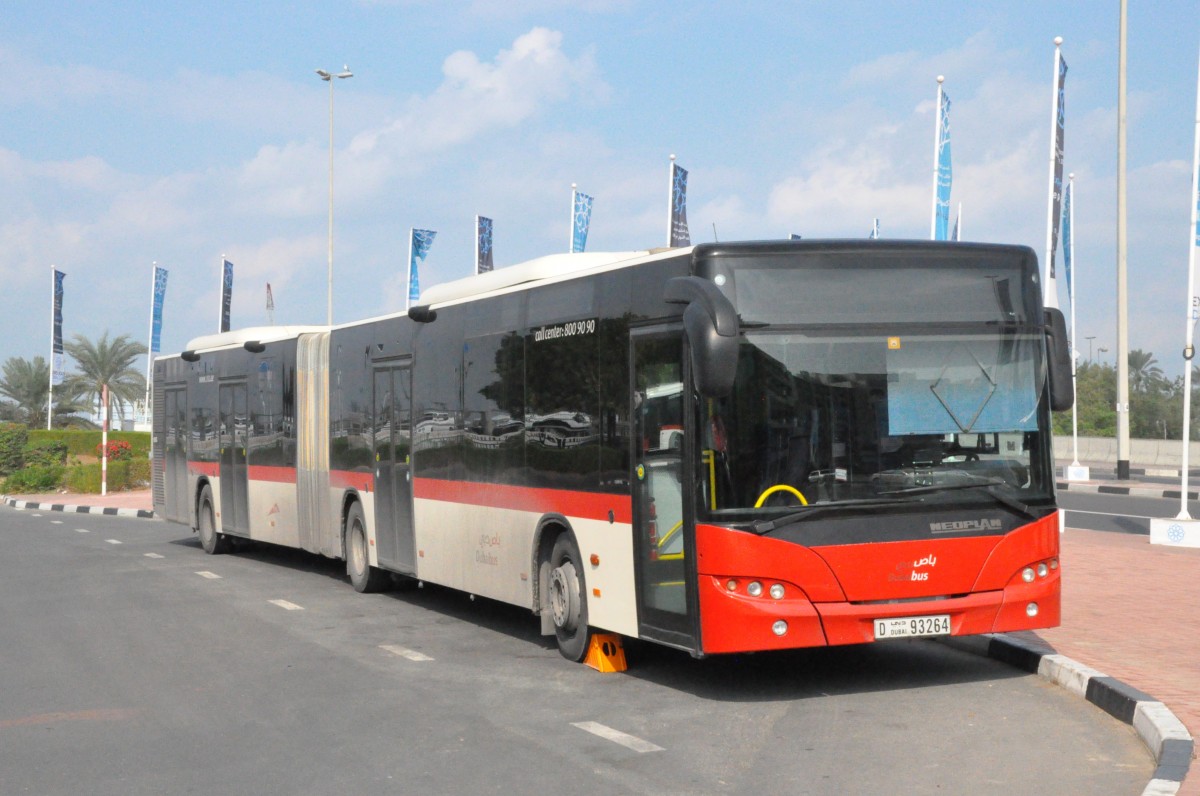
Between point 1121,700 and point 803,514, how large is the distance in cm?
213

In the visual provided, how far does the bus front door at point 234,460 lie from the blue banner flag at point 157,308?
3290 centimetres

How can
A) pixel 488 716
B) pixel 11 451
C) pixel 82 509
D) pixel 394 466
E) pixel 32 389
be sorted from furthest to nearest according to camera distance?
pixel 32 389 < pixel 11 451 < pixel 82 509 < pixel 394 466 < pixel 488 716

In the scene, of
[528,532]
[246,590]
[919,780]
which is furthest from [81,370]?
[919,780]

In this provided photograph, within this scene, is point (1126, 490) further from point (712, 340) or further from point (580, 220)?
point (712, 340)

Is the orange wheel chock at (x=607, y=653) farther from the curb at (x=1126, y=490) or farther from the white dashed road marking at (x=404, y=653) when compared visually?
the curb at (x=1126, y=490)

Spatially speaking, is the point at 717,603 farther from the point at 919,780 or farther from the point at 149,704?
the point at 149,704

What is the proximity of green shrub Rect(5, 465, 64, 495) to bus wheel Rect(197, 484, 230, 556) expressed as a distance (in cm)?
2357

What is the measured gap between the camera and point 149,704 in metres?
9.33

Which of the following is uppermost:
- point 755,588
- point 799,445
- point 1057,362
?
point 1057,362

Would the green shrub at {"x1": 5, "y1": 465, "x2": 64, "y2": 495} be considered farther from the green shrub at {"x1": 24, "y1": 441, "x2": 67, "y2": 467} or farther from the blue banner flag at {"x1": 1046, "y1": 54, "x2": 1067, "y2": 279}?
the blue banner flag at {"x1": 1046, "y1": 54, "x2": 1067, "y2": 279}

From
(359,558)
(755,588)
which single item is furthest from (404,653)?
(359,558)

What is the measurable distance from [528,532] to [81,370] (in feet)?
191

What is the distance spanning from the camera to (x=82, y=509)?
3581 cm

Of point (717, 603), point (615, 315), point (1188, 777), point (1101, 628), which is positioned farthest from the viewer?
point (1101, 628)
